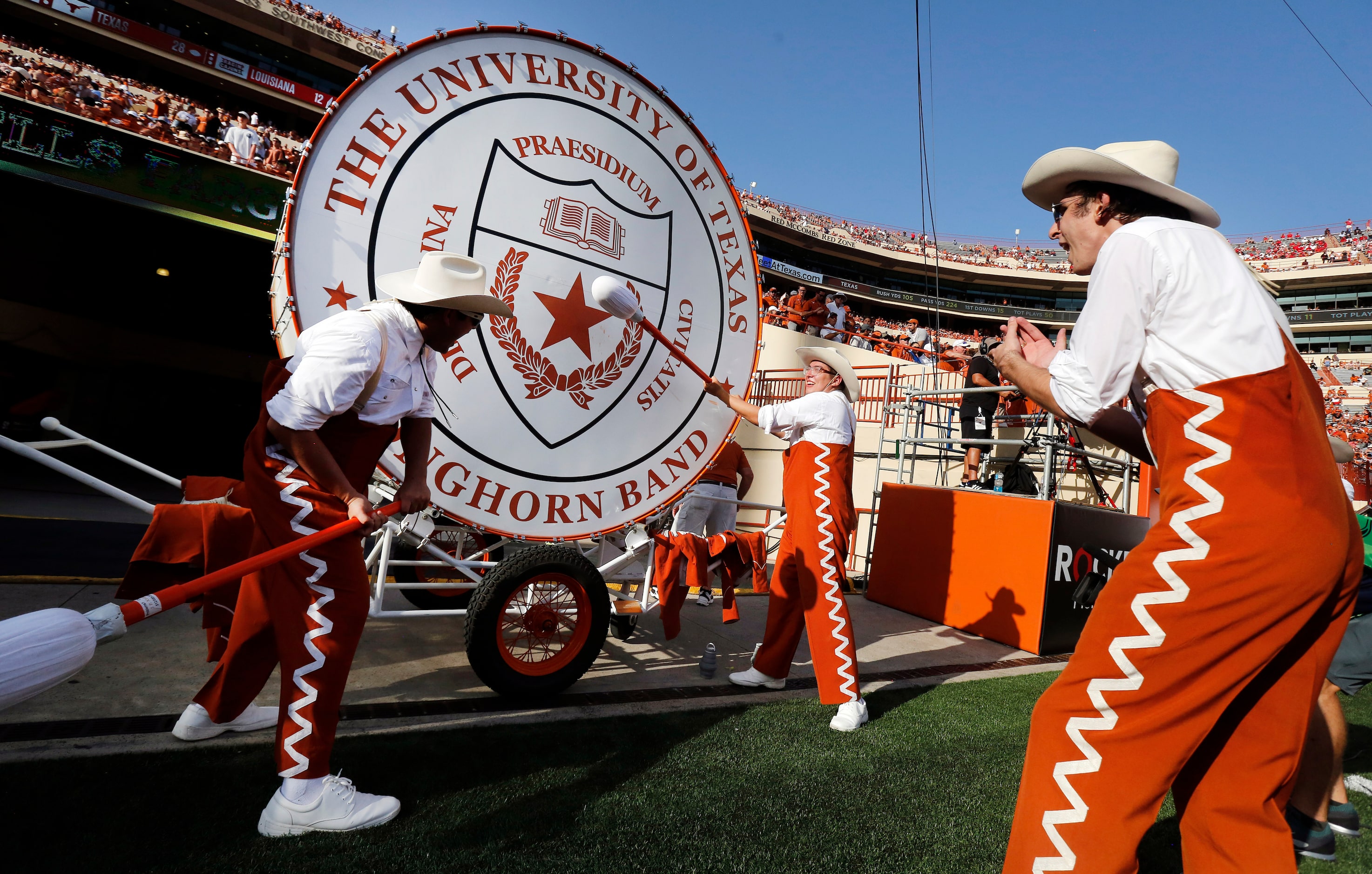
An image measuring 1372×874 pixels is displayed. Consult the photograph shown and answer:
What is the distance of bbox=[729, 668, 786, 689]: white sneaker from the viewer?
386cm

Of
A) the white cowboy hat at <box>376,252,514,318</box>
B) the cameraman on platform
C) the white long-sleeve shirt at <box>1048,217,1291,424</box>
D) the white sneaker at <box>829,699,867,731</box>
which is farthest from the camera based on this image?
the cameraman on platform

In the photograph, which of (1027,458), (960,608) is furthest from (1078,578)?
(1027,458)

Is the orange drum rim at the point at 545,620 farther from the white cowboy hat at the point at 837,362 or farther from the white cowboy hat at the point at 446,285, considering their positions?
the white cowboy hat at the point at 837,362

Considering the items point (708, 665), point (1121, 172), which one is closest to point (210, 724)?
point (708, 665)

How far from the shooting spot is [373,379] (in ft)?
7.20

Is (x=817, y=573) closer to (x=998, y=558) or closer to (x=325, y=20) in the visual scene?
(x=998, y=558)

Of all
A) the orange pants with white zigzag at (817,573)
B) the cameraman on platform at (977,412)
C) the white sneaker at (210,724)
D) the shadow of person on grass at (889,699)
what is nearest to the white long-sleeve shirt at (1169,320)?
the orange pants with white zigzag at (817,573)

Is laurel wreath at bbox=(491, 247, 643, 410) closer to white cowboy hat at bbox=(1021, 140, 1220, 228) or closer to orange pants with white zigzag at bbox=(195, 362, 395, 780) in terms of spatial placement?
orange pants with white zigzag at bbox=(195, 362, 395, 780)

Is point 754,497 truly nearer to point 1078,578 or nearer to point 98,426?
point 1078,578

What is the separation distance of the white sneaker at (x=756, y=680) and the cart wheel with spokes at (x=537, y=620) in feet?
2.85

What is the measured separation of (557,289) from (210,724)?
7.13ft

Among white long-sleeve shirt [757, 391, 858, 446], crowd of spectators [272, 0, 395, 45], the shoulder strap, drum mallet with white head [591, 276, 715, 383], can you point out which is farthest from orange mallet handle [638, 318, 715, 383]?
crowd of spectators [272, 0, 395, 45]

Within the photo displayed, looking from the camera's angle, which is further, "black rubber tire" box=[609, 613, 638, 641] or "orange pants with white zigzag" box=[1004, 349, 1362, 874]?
"black rubber tire" box=[609, 613, 638, 641]

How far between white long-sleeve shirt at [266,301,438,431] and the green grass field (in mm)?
1167
